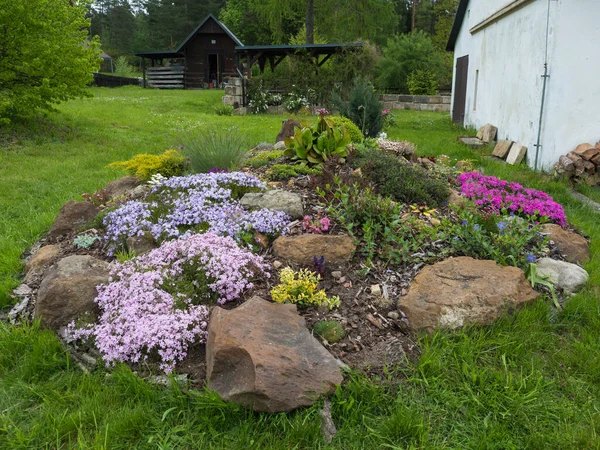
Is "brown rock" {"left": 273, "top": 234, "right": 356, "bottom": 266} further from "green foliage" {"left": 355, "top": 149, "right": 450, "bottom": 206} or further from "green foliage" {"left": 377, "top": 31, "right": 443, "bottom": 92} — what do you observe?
"green foliage" {"left": 377, "top": 31, "right": 443, "bottom": 92}

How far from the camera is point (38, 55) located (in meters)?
10.5

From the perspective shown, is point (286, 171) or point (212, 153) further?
point (212, 153)

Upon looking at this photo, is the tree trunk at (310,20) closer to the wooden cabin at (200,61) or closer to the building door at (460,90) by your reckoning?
the wooden cabin at (200,61)

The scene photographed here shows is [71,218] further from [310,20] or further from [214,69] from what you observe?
[214,69]

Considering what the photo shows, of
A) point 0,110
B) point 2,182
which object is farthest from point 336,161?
point 0,110

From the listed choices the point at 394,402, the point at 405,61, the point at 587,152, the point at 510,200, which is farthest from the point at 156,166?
the point at 405,61

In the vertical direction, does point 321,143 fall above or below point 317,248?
above

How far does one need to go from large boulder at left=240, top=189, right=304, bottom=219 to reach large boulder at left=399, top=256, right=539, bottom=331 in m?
1.37

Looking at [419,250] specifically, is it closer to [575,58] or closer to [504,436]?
[504,436]

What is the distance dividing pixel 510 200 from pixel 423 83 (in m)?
23.0

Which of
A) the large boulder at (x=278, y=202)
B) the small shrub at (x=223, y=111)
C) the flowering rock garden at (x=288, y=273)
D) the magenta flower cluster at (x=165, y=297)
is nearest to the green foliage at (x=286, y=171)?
the flowering rock garden at (x=288, y=273)

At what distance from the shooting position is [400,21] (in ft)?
151

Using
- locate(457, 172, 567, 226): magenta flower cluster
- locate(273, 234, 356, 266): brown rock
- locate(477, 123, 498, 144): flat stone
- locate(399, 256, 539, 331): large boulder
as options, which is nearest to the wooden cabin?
locate(477, 123, 498, 144): flat stone

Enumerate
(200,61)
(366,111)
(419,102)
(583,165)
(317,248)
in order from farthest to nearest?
(200,61) → (419,102) → (366,111) → (583,165) → (317,248)
